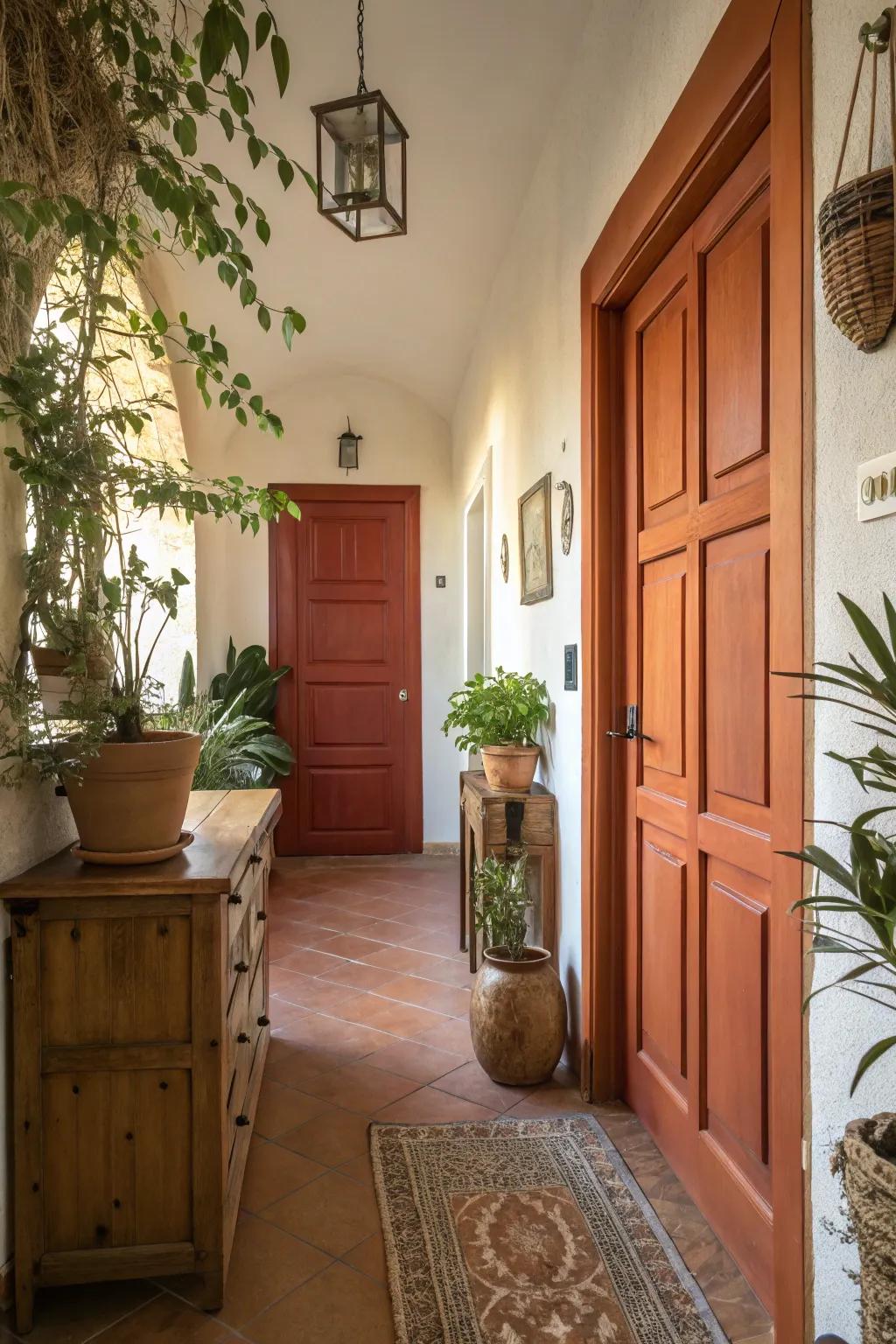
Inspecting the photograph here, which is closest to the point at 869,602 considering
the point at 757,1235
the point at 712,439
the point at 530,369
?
the point at 712,439

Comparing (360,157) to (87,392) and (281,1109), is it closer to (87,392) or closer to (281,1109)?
(87,392)

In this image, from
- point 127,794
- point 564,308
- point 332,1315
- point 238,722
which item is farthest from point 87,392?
point 238,722

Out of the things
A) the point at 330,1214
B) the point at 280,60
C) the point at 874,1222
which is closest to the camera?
the point at 874,1222

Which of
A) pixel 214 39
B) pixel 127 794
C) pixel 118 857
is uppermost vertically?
pixel 214 39

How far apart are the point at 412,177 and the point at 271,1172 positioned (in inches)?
130

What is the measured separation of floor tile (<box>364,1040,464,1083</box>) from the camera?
2.57 meters

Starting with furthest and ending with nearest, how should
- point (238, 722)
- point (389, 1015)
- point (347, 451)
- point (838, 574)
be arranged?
point (347, 451)
point (238, 722)
point (389, 1015)
point (838, 574)

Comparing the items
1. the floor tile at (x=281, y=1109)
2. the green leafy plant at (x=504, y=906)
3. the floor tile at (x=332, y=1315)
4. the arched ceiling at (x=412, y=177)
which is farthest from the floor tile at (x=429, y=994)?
the arched ceiling at (x=412, y=177)

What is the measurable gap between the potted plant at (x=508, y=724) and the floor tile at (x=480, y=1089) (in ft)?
2.92

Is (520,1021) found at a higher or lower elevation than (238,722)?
lower

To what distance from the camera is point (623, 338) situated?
2.38 meters

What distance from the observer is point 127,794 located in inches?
65.9

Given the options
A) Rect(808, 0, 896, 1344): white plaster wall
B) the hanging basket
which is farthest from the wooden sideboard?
the hanging basket

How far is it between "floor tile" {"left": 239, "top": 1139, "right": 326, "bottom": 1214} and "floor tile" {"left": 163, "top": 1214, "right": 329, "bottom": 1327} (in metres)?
0.08
